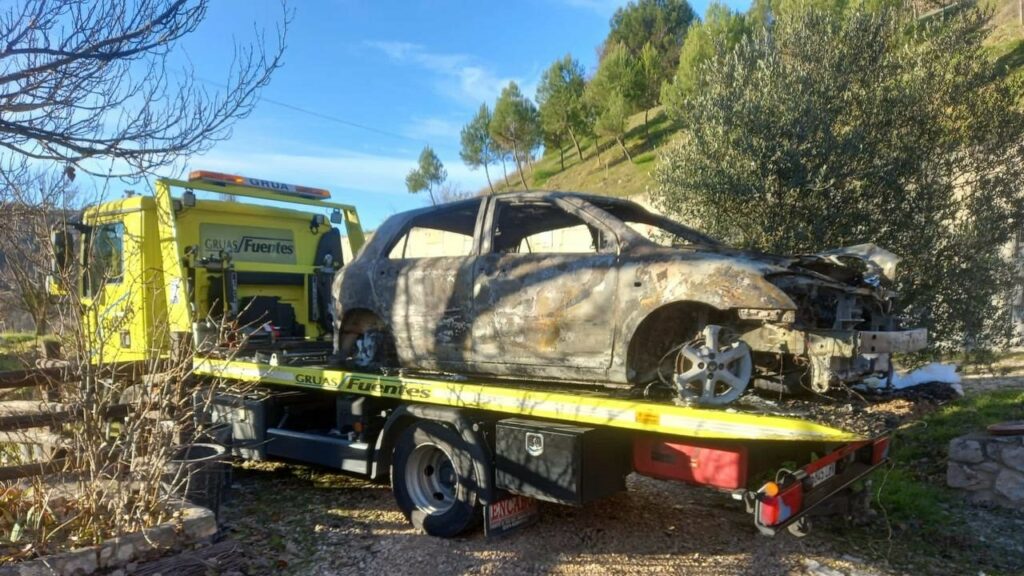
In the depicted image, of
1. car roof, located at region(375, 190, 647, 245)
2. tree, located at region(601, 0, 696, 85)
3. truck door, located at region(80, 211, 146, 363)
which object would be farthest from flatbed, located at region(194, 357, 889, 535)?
tree, located at region(601, 0, 696, 85)

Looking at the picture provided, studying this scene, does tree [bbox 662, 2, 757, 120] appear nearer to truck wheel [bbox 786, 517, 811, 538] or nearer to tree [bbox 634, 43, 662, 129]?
tree [bbox 634, 43, 662, 129]

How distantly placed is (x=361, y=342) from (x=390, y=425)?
3.94ft

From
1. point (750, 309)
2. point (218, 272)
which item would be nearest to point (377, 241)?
point (218, 272)

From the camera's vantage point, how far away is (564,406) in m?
4.31

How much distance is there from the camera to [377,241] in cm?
605

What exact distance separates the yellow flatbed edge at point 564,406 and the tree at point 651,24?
138 ft

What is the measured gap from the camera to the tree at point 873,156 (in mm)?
7938

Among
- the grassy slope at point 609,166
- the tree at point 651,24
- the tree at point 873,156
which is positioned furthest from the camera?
the tree at point 651,24

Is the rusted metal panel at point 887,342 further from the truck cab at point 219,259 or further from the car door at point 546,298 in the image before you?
the truck cab at point 219,259

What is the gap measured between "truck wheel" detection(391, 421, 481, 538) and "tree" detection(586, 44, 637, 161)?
107 ft

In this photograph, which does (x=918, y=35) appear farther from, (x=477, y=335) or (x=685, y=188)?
(x=477, y=335)

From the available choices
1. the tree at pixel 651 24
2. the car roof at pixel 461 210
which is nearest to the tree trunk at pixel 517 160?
the tree at pixel 651 24

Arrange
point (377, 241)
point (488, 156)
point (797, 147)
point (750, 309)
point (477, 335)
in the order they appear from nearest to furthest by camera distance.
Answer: point (750, 309) → point (477, 335) → point (377, 241) → point (797, 147) → point (488, 156)

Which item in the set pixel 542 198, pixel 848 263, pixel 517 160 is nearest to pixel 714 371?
pixel 848 263
